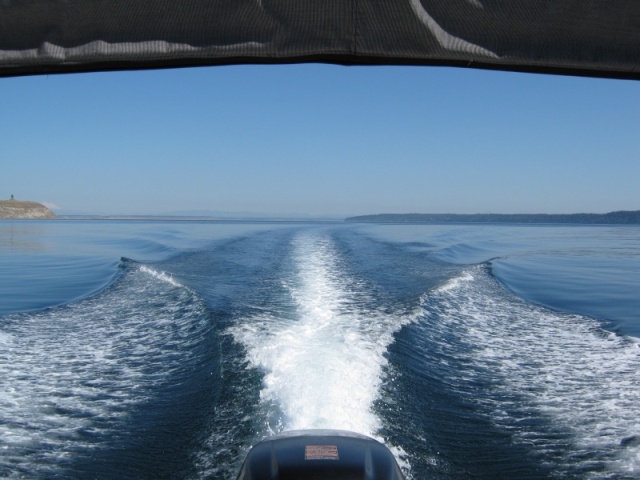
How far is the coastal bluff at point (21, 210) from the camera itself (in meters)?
89.3

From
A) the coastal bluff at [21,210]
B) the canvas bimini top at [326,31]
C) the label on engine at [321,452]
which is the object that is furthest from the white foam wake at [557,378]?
the coastal bluff at [21,210]

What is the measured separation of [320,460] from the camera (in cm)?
261

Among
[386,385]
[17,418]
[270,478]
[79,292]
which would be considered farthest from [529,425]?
[79,292]

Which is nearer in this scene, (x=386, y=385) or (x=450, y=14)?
(x=450, y=14)

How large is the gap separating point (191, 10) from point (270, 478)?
2.06m

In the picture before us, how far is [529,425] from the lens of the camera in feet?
17.3

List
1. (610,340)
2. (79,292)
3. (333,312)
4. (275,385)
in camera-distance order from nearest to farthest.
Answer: (275,385) → (610,340) → (333,312) → (79,292)

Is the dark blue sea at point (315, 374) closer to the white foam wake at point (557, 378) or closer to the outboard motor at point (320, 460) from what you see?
the white foam wake at point (557, 378)

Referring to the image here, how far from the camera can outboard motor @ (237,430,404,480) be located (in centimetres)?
255

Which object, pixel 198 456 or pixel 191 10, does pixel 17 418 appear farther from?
pixel 191 10

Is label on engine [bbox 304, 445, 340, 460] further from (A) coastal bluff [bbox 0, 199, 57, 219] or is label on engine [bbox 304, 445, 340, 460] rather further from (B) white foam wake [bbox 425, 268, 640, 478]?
(A) coastal bluff [bbox 0, 199, 57, 219]

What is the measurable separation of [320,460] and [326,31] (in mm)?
1986

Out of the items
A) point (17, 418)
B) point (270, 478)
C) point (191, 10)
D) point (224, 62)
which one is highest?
point (191, 10)

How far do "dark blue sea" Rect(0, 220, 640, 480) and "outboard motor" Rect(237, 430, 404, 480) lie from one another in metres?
1.66
